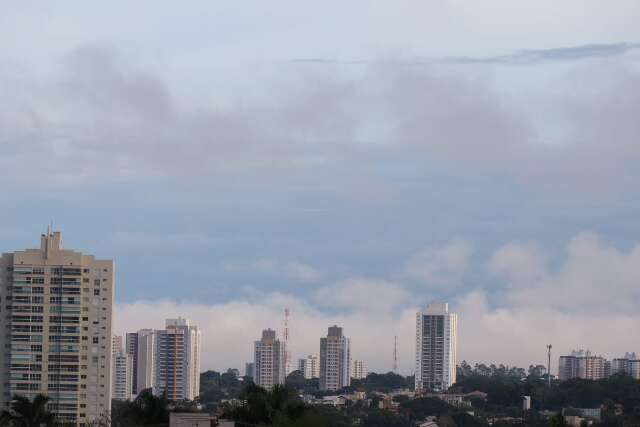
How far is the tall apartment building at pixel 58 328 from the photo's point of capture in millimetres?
105625

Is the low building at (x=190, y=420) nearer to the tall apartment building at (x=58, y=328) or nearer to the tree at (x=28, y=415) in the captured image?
the tree at (x=28, y=415)

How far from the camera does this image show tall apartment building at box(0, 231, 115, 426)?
4158 inches

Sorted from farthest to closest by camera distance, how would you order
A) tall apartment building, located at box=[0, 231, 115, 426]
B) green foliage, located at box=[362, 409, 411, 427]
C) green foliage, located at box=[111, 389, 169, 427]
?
1. green foliage, located at box=[362, 409, 411, 427]
2. tall apartment building, located at box=[0, 231, 115, 426]
3. green foliage, located at box=[111, 389, 169, 427]

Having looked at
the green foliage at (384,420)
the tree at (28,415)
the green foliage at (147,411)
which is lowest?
the green foliage at (384,420)

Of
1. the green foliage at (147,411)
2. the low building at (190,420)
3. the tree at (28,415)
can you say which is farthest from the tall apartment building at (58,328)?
the low building at (190,420)

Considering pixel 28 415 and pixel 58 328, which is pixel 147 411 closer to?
pixel 28 415

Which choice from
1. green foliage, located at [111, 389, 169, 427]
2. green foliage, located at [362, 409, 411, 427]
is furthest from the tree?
green foliage, located at [362, 409, 411, 427]

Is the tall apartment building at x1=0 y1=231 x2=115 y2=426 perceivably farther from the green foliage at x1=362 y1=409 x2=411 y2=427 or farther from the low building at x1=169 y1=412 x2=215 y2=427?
the low building at x1=169 y1=412 x2=215 y2=427

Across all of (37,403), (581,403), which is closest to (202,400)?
(581,403)

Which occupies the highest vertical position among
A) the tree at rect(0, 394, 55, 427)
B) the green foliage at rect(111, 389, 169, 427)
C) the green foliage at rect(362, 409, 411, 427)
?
the green foliage at rect(111, 389, 169, 427)

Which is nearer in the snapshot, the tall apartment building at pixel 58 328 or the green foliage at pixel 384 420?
the tall apartment building at pixel 58 328

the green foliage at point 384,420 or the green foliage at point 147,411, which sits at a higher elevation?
the green foliage at point 147,411

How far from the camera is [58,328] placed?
107312 millimetres

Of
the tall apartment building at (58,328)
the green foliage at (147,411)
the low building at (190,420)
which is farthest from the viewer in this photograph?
the tall apartment building at (58,328)
